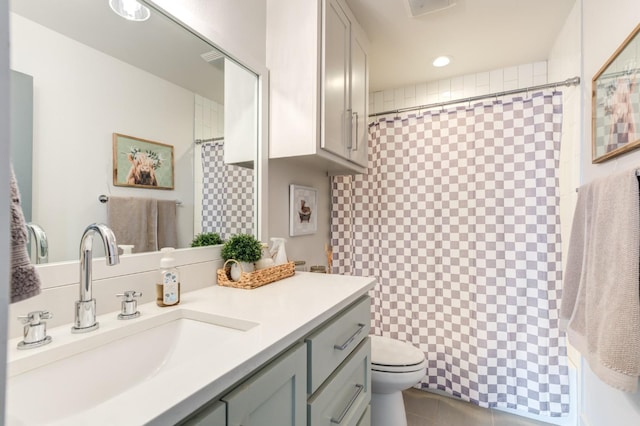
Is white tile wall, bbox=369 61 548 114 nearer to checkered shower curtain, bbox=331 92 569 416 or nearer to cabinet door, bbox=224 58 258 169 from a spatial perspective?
checkered shower curtain, bbox=331 92 569 416

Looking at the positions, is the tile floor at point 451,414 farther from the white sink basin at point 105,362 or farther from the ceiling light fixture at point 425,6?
the ceiling light fixture at point 425,6

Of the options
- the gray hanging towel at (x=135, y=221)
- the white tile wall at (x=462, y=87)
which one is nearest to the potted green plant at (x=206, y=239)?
the gray hanging towel at (x=135, y=221)

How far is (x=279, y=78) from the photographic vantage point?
4.71 feet

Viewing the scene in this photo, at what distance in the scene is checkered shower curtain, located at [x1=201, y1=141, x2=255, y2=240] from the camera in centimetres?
121

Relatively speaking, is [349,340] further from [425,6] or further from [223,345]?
[425,6]

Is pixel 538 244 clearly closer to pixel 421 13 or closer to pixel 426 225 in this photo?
pixel 426 225

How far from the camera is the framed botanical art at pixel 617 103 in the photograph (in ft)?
3.44

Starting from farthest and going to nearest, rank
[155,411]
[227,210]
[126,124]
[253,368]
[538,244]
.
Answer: [538,244] → [227,210] → [126,124] → [253,368] → [155,411]

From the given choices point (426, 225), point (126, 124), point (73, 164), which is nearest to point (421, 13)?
point (426, 225)

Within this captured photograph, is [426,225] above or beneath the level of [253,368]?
above

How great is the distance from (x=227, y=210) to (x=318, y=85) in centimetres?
68

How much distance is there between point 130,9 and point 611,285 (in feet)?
5.67

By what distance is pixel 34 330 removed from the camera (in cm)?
64

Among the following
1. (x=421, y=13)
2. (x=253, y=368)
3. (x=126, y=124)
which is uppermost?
(x=421, y=13)
